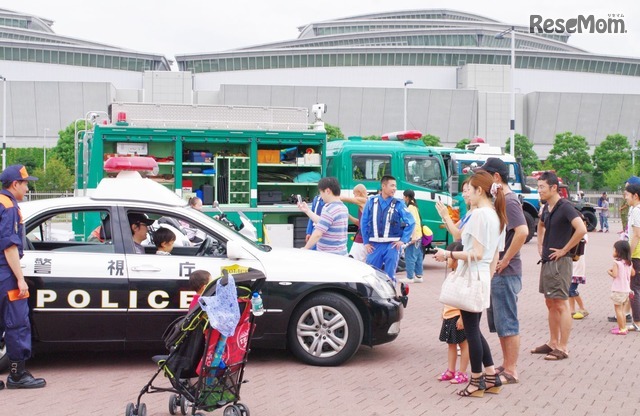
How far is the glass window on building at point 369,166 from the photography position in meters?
17.3

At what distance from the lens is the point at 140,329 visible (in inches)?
293

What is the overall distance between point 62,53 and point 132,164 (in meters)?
93.4

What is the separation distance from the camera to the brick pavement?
6430mm

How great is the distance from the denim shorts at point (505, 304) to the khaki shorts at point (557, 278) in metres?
0.96

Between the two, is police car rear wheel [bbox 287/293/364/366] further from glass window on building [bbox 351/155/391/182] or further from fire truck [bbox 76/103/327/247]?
glass window on building [bbox 351/155/391/182]

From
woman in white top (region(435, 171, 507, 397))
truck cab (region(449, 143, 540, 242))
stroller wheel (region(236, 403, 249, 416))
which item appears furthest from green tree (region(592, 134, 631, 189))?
stroller wheel (region(236, 403, 249, 416))

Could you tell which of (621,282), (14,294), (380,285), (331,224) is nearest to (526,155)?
(621,282)

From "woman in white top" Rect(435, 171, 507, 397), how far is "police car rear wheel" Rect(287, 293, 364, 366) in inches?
53.9

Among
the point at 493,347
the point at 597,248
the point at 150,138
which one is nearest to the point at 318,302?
the point at 493,347

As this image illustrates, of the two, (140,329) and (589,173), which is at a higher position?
(140,329)

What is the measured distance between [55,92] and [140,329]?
82.9m

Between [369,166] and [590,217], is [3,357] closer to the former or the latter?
[369,166]

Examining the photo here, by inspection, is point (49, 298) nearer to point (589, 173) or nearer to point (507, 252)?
point (507, 252)

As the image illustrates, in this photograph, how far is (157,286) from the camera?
746cm
